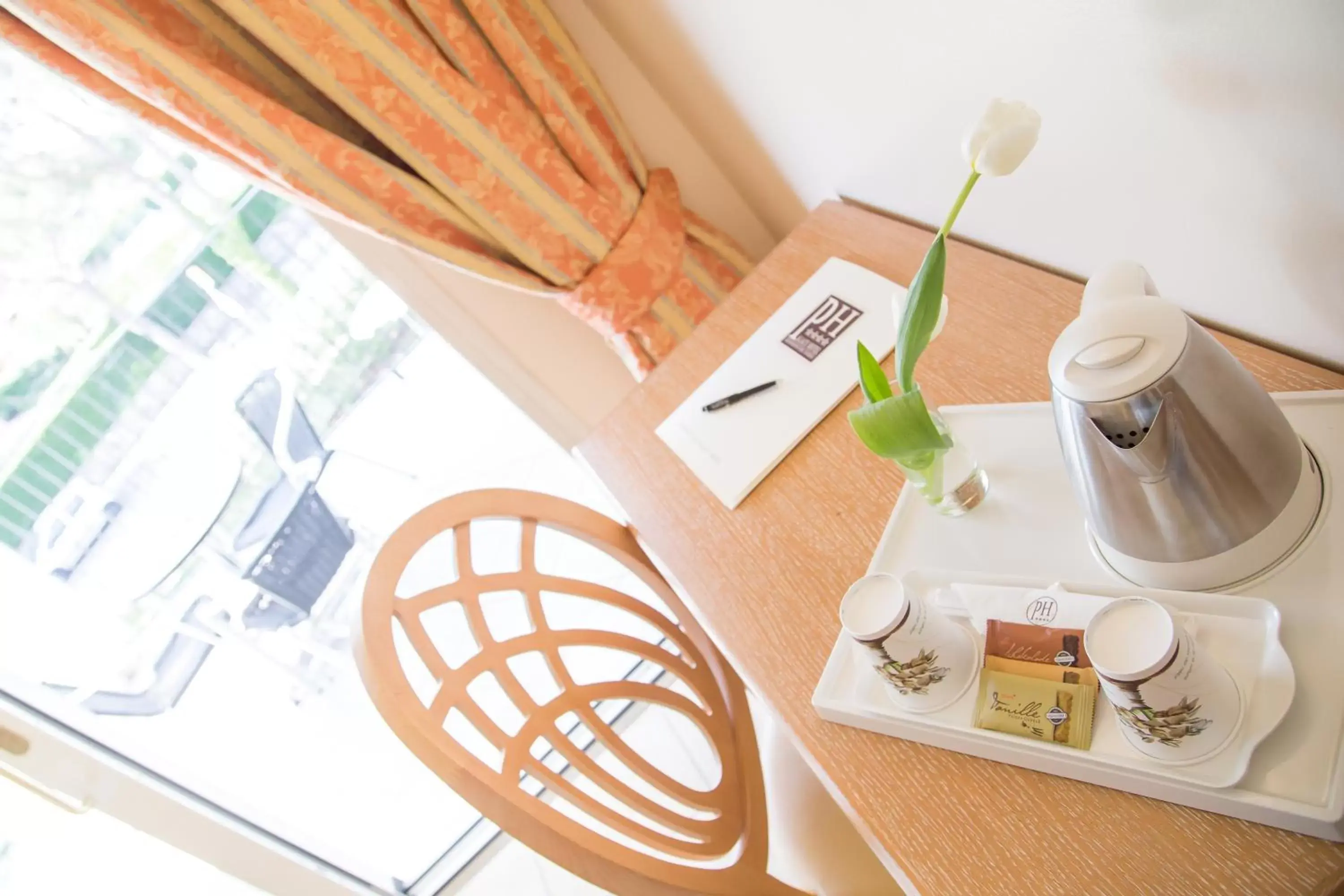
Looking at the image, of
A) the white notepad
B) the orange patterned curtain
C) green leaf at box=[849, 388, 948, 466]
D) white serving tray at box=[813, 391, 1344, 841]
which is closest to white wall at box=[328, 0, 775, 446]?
the orange patterned curtain

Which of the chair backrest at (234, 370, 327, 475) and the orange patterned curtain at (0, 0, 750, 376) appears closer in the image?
the orange patterned curtain at (0, 0, 750, 376)

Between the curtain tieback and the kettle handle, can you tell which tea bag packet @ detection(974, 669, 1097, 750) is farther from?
the curtain tieback

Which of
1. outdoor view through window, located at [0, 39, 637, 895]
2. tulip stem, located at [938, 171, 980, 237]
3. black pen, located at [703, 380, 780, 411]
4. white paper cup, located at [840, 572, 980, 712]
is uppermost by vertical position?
tulip stem, located at [938, 171, 980, 237]

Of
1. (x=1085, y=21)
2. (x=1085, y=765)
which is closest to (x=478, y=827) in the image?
(x=1085, y=765)

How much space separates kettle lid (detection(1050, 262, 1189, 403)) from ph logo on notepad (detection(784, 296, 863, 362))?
0.44m

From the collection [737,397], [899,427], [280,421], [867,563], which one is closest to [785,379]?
[737,397]

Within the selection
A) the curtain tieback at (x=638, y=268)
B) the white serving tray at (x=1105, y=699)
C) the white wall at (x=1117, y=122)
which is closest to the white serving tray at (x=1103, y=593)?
the white serving tray at (x=1105, y=699)

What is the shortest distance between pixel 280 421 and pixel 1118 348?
135 centimetres

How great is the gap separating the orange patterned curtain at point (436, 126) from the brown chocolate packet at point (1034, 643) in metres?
0.77

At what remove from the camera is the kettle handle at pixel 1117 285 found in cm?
48

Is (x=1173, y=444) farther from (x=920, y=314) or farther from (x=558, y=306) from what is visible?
(x=558, y=306)

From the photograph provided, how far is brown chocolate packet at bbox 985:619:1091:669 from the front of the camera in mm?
539

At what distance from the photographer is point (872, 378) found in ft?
1.96

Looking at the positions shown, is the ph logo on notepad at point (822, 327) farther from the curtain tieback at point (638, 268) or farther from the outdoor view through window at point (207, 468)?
the outdoor view through window at point (207, 468)
